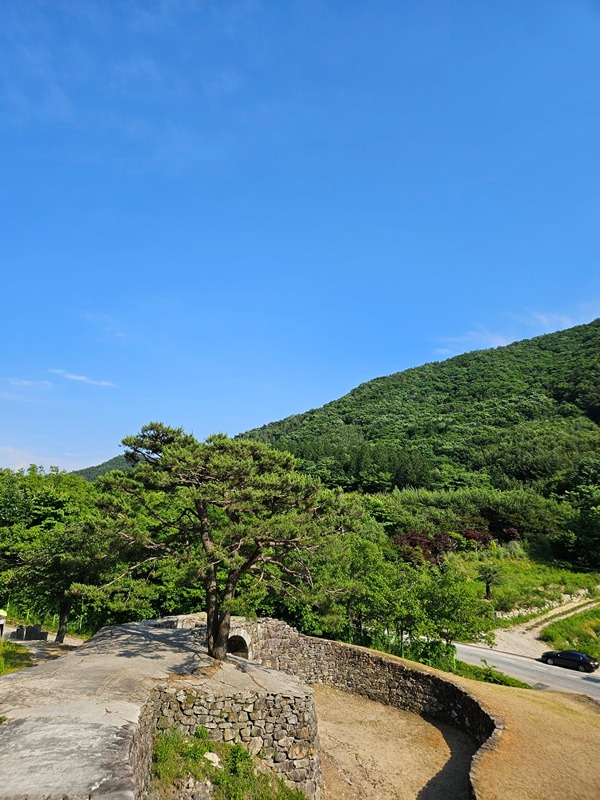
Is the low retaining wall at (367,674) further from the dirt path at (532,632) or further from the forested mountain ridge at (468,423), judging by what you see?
the forested mountain ridge at (468,423)

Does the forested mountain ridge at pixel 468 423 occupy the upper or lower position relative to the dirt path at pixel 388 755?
upper

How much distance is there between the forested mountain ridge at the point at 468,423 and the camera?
210 feet

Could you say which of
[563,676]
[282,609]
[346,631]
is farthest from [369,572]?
[563,676]

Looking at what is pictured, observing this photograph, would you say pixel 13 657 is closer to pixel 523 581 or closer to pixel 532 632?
pixel 532 632

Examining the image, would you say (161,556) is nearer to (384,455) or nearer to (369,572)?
(369,572)

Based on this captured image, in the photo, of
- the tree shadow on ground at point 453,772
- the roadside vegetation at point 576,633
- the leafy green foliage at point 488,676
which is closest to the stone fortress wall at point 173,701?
the tree shadow on ground at point 453,772

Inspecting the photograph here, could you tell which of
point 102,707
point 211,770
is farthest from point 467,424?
point 102,707

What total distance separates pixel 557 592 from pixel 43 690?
35541mm

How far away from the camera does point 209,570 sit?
15102mm

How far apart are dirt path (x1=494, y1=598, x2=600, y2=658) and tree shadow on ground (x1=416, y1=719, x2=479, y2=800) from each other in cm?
1167

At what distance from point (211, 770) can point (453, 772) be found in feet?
24.0

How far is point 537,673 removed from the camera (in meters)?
22.9

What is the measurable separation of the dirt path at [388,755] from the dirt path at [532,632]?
11.4m

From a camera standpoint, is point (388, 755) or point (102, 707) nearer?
point (102, 707)
